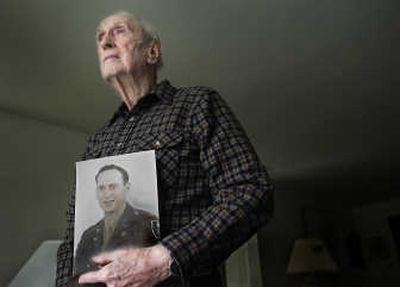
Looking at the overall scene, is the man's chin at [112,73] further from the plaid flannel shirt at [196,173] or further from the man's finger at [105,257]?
the man's finger at [105,257]

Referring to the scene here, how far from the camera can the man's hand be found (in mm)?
496

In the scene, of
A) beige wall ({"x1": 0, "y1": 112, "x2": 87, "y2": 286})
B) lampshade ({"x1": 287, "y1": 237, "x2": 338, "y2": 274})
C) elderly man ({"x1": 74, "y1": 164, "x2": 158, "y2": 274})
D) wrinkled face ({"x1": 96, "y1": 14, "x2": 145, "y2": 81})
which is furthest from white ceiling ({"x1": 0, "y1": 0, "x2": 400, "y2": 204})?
lampshade ({"x1": 287, "y1": 237, "x2": 338, "y2": 274})

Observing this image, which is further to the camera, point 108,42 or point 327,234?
point 327,234

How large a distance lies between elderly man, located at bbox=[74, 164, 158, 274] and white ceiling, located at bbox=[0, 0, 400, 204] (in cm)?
98

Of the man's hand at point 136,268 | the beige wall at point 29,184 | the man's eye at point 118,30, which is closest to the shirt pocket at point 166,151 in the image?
the man's hand at point 136,268

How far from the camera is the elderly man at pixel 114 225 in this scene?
53 cm

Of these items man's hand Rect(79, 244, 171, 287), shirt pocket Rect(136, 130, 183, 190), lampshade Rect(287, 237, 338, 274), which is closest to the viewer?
man's hand Rect(79, 244, 171, 287)

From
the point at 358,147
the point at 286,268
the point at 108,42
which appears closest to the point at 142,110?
the point at 108,42

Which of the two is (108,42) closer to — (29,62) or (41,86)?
(29,62)

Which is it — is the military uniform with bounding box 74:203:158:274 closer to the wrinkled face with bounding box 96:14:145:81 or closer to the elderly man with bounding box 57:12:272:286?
the elderly man with bounding box 57:12:272:286

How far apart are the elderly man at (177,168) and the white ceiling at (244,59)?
2.34ft

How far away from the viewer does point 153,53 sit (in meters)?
0.82

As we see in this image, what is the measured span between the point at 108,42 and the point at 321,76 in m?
1.40

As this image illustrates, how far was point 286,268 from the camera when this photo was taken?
372 centimetres
